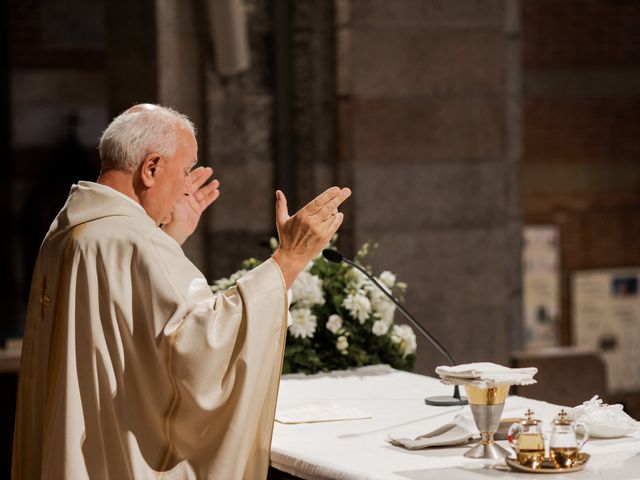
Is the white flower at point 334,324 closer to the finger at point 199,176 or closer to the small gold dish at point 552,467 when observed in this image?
the finger at point 199,176

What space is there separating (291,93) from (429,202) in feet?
3.41

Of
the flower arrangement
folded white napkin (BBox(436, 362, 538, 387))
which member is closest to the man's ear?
folded white napkin (BBox(436, 362, 538, 387))

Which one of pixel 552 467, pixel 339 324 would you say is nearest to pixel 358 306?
pixel 339 324

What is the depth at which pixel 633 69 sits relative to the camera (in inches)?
460

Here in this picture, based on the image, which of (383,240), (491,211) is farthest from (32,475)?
(491,211)

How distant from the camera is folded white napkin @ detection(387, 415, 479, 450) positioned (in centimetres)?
321

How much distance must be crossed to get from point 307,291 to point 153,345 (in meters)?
1.66

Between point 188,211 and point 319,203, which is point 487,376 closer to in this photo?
point 319,203

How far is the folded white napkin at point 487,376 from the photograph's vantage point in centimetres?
306

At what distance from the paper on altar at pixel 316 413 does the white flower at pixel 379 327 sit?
77 cm

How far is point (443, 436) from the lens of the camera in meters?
3.23

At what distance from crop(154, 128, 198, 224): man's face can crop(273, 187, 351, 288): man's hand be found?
1.04 ft

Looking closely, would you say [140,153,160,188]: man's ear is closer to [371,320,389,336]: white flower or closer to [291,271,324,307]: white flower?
[291,271,324,307]: white flower

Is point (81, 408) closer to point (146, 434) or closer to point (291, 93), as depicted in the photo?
point (146, 434)
